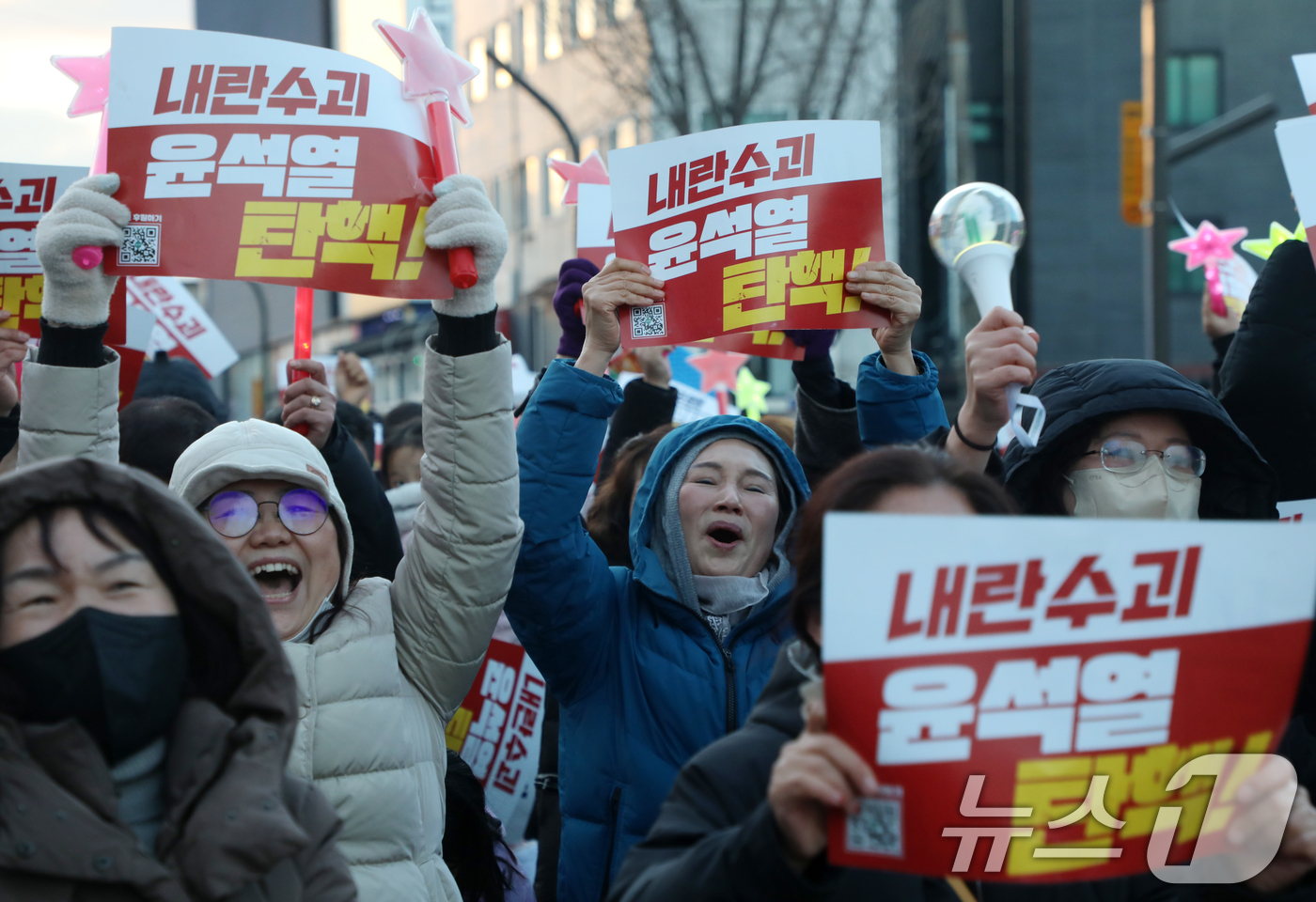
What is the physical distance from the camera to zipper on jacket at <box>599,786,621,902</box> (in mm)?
2758

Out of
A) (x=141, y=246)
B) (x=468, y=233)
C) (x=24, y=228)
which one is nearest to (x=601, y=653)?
(x=468, y=233)

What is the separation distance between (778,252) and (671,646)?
1002 millimetres

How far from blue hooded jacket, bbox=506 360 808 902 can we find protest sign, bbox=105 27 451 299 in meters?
0.45

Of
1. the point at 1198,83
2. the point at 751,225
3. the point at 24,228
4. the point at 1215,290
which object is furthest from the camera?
the point at 1198,83

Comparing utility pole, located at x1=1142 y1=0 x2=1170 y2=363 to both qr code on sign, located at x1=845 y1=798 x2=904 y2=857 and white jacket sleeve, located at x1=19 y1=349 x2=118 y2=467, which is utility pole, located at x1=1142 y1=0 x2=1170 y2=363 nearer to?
white jacket sleeve, located at x1=19 y1=349 x2=118 y2=467

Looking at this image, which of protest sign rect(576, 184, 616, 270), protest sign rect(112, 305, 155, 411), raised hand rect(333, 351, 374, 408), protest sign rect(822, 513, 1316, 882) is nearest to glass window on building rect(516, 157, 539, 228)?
raised hand rect(333, 351, 374, 408)

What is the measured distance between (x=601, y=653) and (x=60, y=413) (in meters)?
1.16

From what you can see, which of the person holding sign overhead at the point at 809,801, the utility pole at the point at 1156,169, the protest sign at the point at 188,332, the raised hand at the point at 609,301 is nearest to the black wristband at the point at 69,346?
the raised hand at the point at 609,301

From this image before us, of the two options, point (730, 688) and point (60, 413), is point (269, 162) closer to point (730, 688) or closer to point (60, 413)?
point (60, 413)

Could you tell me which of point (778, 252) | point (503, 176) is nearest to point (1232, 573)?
point (778, 252)

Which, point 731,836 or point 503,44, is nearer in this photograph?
point 731,836

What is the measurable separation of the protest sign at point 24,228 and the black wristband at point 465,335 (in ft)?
4.95

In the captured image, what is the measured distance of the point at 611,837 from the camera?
9.14ft

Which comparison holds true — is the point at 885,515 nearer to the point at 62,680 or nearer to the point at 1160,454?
the point at 62,680
